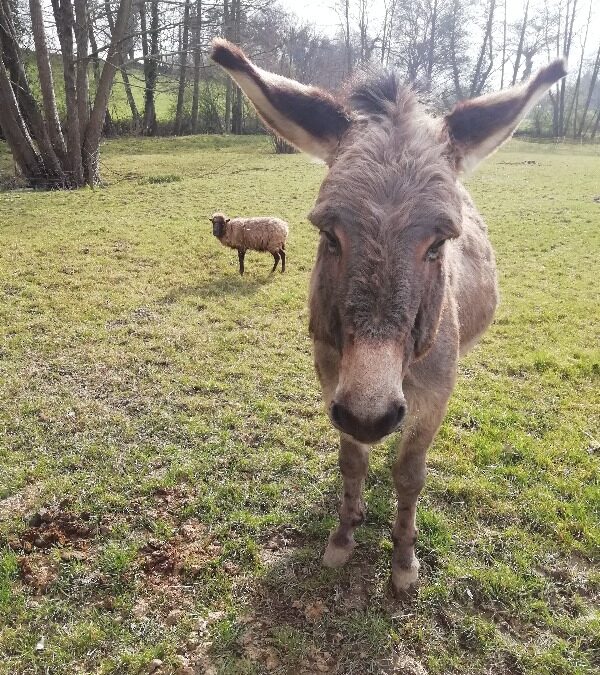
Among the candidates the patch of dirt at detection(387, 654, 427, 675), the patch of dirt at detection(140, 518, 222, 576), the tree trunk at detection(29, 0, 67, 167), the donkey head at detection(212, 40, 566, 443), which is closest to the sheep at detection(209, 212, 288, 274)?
the patch of dirt at detection(140, 518, 222, 576)

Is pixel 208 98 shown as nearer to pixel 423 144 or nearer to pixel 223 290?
pixel 223 290

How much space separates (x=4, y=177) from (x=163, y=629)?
1851 centimetres

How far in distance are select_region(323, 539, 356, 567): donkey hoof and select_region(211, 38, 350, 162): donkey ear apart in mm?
2499

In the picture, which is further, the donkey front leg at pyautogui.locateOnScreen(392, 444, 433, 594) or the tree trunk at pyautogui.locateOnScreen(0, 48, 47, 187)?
the tree trunk at pyautogui.locateOnScreen(0, 48, 47, 187)

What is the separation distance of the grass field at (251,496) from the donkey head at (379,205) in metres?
1.83

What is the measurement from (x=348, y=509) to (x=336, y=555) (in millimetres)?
306

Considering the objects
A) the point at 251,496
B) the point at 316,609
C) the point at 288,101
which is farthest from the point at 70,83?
the point at 316,609

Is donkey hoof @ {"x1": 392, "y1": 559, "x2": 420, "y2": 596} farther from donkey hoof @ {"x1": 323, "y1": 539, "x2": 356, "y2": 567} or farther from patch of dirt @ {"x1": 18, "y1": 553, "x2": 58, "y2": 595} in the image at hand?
patch of dirt @ {"x1": 18, "y1": 553, "x2": 58, "y2": 595}

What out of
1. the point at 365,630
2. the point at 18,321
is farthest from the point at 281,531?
the point at 18,321

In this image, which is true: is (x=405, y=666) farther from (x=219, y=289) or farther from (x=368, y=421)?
(x=219, y=289)

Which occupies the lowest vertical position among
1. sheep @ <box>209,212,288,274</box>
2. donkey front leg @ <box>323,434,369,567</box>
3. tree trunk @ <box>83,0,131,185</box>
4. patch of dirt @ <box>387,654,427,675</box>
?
patch of dirt @ <box>387,654,427,675</box>

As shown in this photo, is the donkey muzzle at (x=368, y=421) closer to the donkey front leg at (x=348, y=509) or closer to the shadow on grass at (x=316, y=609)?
the donkey front leg at (x=348, y=509)

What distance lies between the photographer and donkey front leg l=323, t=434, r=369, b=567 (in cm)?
323

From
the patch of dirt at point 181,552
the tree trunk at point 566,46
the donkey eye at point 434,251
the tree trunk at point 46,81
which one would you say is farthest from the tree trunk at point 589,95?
the patch of dirt at point 181,552
